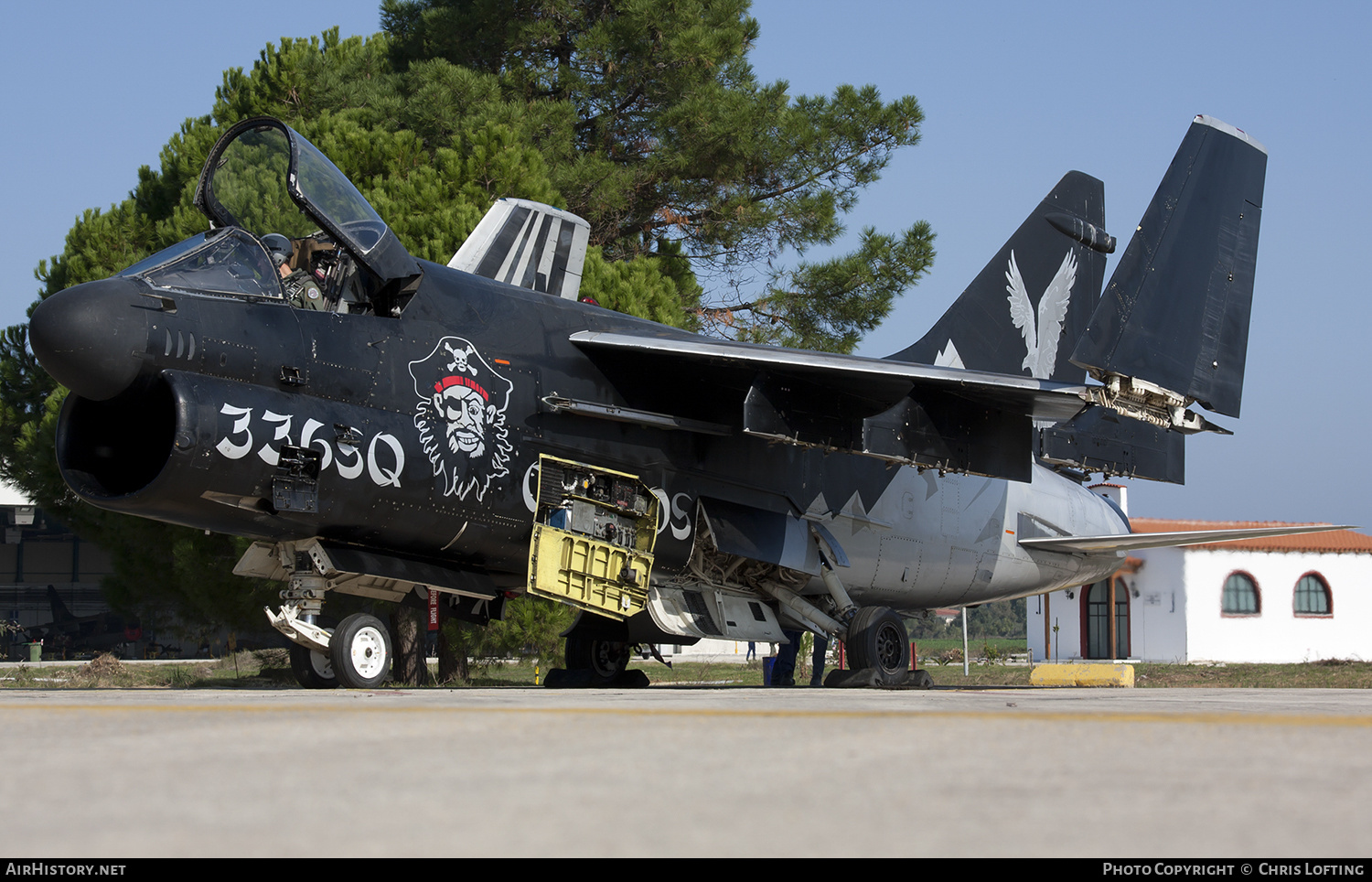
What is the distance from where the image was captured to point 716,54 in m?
22.8

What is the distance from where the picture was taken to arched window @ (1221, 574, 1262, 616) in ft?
114

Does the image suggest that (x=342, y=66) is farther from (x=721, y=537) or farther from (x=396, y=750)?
(x=396, y=750)

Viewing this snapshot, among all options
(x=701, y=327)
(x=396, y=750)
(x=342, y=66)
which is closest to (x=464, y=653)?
(x=701, y=327)

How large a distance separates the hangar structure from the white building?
0.03 m

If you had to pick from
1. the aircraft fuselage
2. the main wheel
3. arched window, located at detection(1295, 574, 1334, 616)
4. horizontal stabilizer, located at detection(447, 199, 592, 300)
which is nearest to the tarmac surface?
the aircraft fuselage

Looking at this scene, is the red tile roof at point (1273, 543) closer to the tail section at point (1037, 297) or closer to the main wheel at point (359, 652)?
the tail section at point (1037, 297)

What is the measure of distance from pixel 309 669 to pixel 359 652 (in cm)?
91

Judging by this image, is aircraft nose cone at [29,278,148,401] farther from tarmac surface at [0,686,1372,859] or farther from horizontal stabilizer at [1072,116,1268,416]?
horizontal stabilizer at [1072,116,1268,416]

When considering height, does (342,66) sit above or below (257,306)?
above

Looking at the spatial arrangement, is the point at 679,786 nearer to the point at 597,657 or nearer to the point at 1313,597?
the point at 597,657

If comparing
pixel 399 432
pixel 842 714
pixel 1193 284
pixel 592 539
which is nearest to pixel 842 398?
pixel 592 539

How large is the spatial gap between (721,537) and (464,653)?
9.61 meters

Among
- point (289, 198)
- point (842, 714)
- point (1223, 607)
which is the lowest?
point (842, 714)

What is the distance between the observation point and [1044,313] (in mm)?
16156
